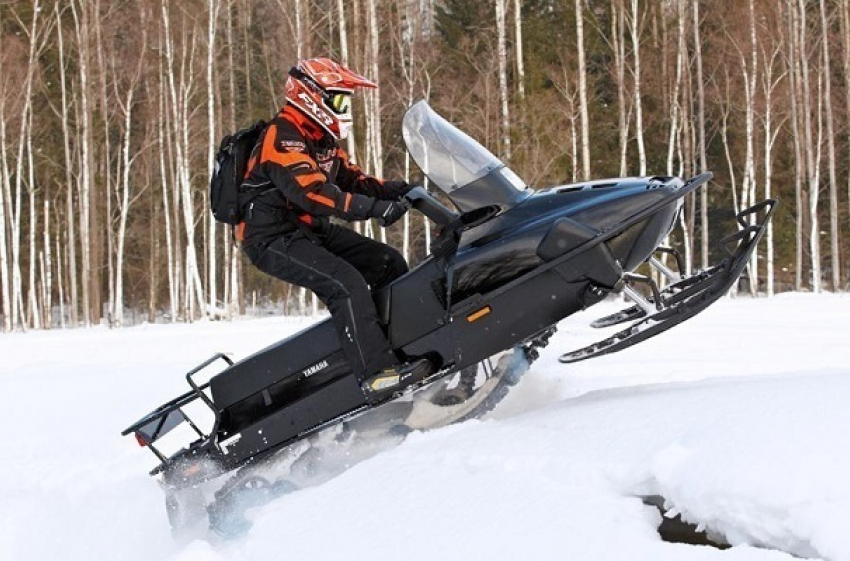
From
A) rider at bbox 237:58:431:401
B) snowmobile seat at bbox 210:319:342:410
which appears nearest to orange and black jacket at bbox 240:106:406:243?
rider at bbox 237:58:431:401

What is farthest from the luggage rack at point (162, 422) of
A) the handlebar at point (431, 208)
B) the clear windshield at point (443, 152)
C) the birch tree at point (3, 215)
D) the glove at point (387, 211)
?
the birch tree at point (3, 215)

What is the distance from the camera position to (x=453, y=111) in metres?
20.6

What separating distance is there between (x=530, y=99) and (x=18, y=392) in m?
13.7

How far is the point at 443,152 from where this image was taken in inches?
172

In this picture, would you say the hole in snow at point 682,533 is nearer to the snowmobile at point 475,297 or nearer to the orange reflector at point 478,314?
the snowmobile at point 475,297

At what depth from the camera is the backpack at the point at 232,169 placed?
14.4ft

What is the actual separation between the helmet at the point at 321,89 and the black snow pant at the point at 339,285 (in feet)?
2.02

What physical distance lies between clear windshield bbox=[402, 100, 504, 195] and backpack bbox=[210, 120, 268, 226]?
0.78 meters

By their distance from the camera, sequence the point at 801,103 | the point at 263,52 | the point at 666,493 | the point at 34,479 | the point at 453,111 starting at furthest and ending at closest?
1. the point at 263,52
2. the point at 801,103
3. the point at 453,111
4. the point at 34,479
5. the point at 666,493

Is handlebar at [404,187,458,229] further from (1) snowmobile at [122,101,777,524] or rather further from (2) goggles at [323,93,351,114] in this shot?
(2) goggles at [323,93,351,114]

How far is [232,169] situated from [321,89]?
2.00 feet

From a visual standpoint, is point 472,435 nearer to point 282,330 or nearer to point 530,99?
point 282,330

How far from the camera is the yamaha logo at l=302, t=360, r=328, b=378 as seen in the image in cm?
457

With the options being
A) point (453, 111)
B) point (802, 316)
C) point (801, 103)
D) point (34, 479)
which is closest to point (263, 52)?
point (453, 111)
